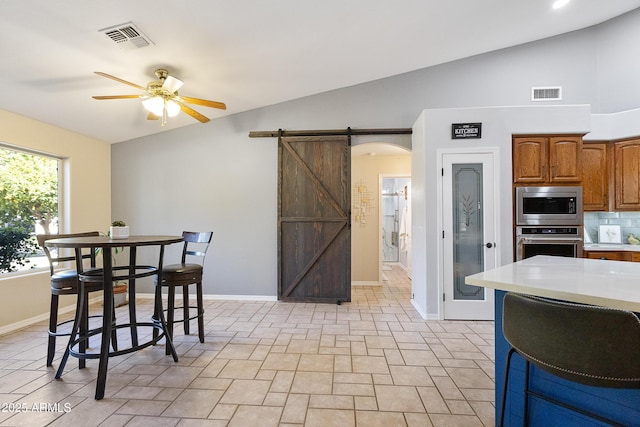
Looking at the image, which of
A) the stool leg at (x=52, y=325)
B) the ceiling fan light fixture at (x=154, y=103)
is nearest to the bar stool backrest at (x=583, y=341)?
the stool leg at (x=52, y=325)

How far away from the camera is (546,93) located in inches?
168

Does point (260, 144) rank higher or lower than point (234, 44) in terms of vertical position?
lower

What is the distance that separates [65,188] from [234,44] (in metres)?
3.05

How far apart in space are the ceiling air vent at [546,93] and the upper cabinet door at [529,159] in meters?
1.06

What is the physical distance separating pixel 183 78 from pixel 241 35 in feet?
3.40

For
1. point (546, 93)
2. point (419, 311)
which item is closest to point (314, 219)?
point (419, 311)

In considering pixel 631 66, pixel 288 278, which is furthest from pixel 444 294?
pixel 631 66

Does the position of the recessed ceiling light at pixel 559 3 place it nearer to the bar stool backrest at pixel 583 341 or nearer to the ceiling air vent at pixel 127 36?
the bar stool backrest at pixel 583 341

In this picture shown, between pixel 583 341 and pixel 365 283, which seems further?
pixel 365 283

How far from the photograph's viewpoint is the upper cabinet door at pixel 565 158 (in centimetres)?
358

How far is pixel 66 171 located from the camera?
3.97 m

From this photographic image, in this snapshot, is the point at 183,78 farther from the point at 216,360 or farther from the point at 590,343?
the point at 590,343

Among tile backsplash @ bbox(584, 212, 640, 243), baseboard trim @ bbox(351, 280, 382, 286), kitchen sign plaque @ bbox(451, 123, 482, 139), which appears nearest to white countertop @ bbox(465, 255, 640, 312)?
kitchen sign plaque @ bbox(451, 123, 482, 139)

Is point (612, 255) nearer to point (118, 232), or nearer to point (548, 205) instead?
point (548, 205)
